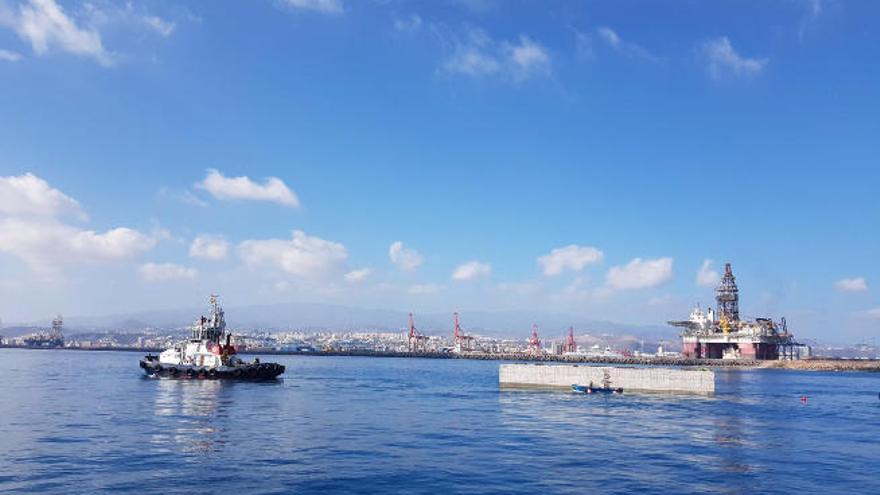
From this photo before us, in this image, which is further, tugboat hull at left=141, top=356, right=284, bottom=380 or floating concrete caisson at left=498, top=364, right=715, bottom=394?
tugboat hull at left=141, top=356, right=284, bottom=380

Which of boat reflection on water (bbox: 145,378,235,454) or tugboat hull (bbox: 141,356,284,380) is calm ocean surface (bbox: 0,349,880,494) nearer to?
boat reflection on water (bbox: 145,378,235,454)

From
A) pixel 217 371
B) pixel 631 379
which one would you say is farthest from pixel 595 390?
pixel 217 371

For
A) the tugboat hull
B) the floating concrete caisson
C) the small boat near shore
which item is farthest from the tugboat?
the small boat near shore

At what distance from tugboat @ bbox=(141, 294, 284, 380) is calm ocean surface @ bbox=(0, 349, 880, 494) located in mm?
22690

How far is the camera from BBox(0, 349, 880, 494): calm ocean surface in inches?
1134

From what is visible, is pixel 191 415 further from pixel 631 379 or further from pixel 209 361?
pixel 631 379

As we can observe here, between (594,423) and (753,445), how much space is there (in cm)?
1122

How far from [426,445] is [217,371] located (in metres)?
60.9

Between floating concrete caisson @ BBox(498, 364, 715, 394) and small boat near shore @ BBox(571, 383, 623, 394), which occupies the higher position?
floating concrete caisson @ BBox(498, 364, 715, 394)

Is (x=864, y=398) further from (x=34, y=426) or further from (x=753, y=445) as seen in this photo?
(x=34, y=426)

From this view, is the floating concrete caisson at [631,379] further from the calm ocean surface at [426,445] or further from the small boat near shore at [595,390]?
the calm ocean surface at [426,445]

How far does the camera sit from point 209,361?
93.5m

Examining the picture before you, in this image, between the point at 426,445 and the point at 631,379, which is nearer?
the point at 426,445

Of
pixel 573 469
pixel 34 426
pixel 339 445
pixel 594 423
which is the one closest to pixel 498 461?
pixel 573 469
